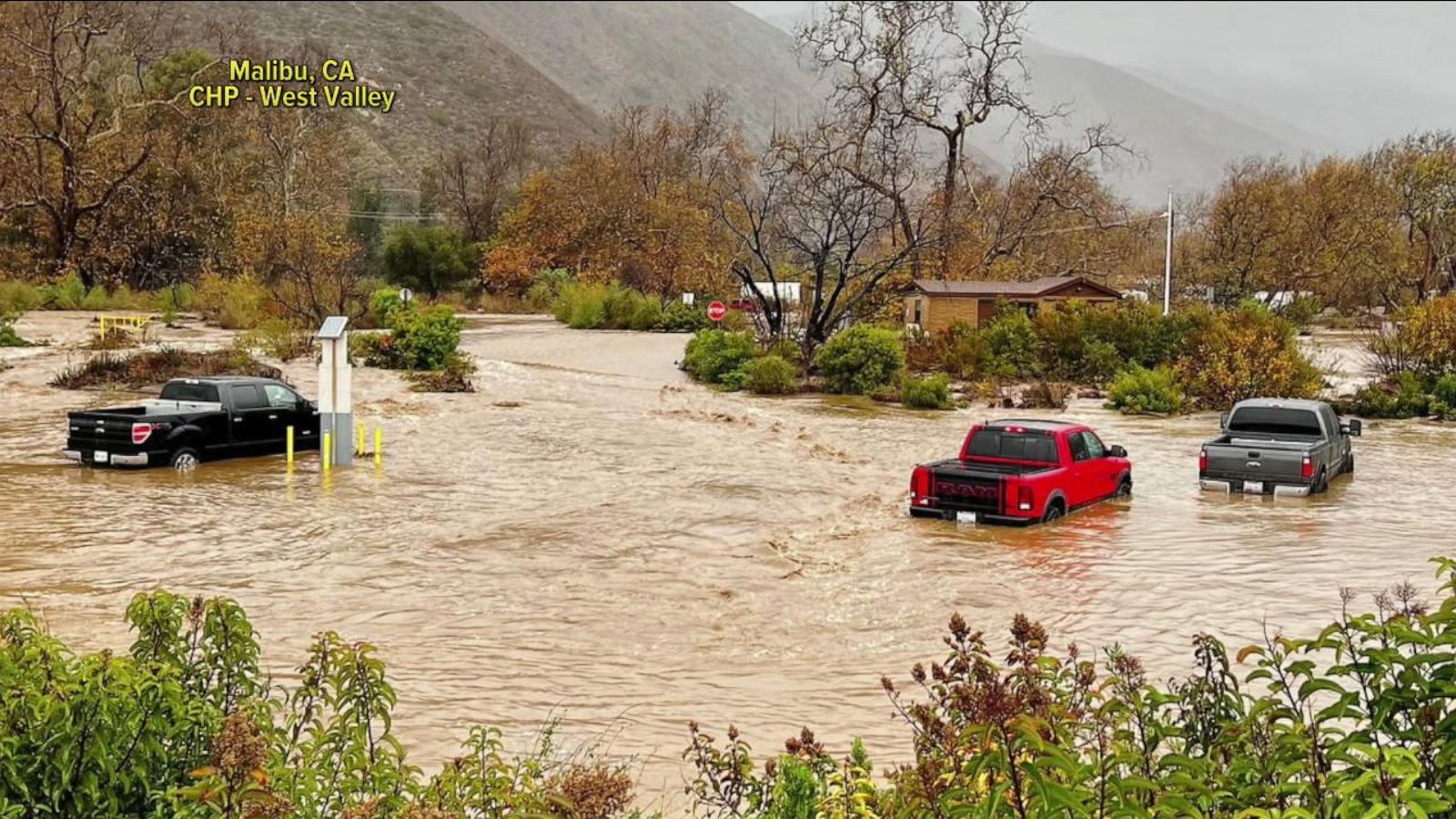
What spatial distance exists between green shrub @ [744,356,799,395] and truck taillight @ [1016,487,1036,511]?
A: 21.5 metres

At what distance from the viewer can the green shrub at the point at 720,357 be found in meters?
40.8

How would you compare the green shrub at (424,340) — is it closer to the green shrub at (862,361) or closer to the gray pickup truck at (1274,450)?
the green shrub at (862,361)

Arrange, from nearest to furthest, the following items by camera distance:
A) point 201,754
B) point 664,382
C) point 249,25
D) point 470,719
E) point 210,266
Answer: point 201,754
point 470,719
point 664,382
point 210,266
point 249,25

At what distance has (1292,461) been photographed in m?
21.2

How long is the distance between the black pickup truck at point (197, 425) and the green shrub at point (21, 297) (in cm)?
3326

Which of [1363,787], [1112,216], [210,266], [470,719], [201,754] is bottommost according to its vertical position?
[470,719]

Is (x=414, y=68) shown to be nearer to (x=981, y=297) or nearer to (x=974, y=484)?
(x=981, y=297)

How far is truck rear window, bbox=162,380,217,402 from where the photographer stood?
23312 millimetres

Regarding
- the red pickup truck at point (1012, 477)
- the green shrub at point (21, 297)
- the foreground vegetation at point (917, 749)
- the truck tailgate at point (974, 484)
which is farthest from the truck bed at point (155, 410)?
the green shrub at point (21, 297)

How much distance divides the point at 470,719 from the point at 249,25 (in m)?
147

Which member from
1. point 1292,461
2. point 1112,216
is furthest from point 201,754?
point 1112,216

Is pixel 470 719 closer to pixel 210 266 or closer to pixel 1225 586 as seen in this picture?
pixel 1225 586

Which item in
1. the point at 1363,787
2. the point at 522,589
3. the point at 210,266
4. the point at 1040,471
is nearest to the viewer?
the point at 1363,787
